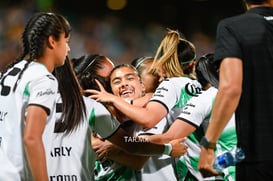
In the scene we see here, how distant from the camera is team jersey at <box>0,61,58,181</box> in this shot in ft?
10.5

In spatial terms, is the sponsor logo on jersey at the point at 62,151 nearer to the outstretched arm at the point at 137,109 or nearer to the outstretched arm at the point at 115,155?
the outstretched arm at the point at 115,155

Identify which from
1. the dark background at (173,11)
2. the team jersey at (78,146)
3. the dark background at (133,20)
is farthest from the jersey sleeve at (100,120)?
the dark background at (173,11)

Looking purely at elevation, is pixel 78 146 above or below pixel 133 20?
above

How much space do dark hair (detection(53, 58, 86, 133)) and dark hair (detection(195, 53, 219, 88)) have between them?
117 centimetres

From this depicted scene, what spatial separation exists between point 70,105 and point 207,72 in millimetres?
1291

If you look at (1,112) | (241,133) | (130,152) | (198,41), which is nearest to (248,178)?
(241,133)

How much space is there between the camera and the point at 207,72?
177 inches

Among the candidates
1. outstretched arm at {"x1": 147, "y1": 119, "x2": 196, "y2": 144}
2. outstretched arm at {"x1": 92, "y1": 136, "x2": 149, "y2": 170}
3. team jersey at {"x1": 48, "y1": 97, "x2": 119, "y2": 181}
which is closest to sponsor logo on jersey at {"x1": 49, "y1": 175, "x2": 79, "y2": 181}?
team jersey at {"x1": 48, "y1": 97, "x2": 119, "y2": 181}

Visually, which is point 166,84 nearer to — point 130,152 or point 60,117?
point 130,152

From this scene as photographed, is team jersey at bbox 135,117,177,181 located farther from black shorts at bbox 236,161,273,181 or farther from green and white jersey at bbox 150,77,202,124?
black shorts at bbox 236,161,273,181

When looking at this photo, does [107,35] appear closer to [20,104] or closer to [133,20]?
[133,20]

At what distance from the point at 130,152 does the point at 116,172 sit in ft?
1.26

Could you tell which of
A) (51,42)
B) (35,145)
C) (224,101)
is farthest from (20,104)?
(224,101)

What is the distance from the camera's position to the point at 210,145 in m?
2.94
